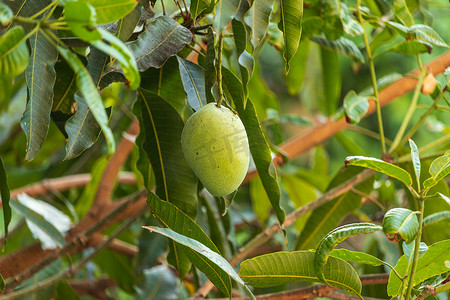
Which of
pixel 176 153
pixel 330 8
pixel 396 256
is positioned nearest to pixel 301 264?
pixel 176 153

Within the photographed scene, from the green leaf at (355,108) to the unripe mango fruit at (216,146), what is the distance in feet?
0.99

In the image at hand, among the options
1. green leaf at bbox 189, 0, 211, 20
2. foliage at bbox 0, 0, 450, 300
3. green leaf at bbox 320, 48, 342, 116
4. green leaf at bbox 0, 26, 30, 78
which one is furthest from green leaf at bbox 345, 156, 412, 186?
green leaf at bbox 320, 48, 342, 116

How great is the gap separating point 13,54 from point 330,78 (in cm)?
102

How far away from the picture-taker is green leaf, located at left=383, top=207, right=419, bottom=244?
1.69 feet

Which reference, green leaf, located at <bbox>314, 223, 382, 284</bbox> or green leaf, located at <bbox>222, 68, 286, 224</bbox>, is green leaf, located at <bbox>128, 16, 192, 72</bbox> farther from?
green leaf, located at <bbox>314, 223, 382, 284</bbox>

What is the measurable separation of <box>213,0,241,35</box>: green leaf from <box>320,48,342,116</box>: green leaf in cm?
78

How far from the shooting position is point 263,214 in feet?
4.51

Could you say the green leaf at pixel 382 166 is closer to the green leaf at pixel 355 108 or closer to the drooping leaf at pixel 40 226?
the green leaf at pixel 355 108

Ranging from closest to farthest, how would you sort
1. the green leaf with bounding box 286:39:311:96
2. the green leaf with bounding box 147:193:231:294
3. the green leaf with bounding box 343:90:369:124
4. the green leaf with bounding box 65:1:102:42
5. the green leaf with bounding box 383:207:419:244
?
the green leaf with bounding box 65:1:102:42 → the green leaf with bounding box 383:207:419:244 → the green leaf with bounding box 147:193:231:294 → the green leaf with bounding box 343:90:369:124 → the green leaf with bounding box 286:39:311:96

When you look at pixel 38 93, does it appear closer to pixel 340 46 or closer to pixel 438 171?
pixel 438 171

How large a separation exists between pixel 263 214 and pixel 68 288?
0.52 m

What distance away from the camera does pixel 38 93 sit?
1.83 ft

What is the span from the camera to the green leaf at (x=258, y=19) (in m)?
0.57

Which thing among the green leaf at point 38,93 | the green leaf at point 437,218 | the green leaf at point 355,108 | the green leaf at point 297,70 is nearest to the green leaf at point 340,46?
the green leaf at point 355,108
